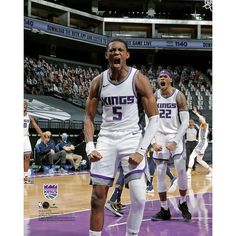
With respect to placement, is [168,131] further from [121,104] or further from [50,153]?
[50,153]

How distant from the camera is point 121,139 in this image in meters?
4.06

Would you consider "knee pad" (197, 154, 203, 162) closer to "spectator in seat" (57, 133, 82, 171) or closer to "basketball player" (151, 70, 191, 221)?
"spectator in seat" (57, 133, 82, 171)

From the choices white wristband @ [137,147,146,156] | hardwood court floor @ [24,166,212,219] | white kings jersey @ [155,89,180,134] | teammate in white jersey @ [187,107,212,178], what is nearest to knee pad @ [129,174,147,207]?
white wristband @ [137,147,146,156]

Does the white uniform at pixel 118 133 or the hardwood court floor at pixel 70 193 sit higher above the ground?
the white uniform at pixel 118 133

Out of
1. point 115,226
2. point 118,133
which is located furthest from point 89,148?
point 115,226

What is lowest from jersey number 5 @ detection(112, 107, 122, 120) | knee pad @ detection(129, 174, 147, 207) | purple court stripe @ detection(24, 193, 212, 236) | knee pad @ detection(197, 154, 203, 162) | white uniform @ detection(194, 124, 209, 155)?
purple court stripe @ detection(24, 193, 212, 236)

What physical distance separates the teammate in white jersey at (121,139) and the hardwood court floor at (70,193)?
4.05 feet

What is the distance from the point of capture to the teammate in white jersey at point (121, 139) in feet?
13.2

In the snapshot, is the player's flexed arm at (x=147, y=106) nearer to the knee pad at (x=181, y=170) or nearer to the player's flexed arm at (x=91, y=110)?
the player's flexed arm at (x=91, y=110)

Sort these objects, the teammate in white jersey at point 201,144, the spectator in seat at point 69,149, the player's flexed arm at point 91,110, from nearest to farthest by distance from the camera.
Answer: the player's flexed arm at point 91,110 < the teammate in white jersey at point 201,144 < the spectator in seat at point 69,149

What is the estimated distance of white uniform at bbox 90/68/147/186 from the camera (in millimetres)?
4031

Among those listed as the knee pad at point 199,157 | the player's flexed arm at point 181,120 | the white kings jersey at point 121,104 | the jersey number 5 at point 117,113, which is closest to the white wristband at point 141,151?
the white kings jersey at point 121,104

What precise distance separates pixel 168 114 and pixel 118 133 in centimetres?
184

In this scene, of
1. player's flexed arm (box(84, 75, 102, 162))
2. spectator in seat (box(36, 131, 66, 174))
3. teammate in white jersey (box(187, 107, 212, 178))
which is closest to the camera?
player's flexed arm (box(84, 75, 102, 162))
